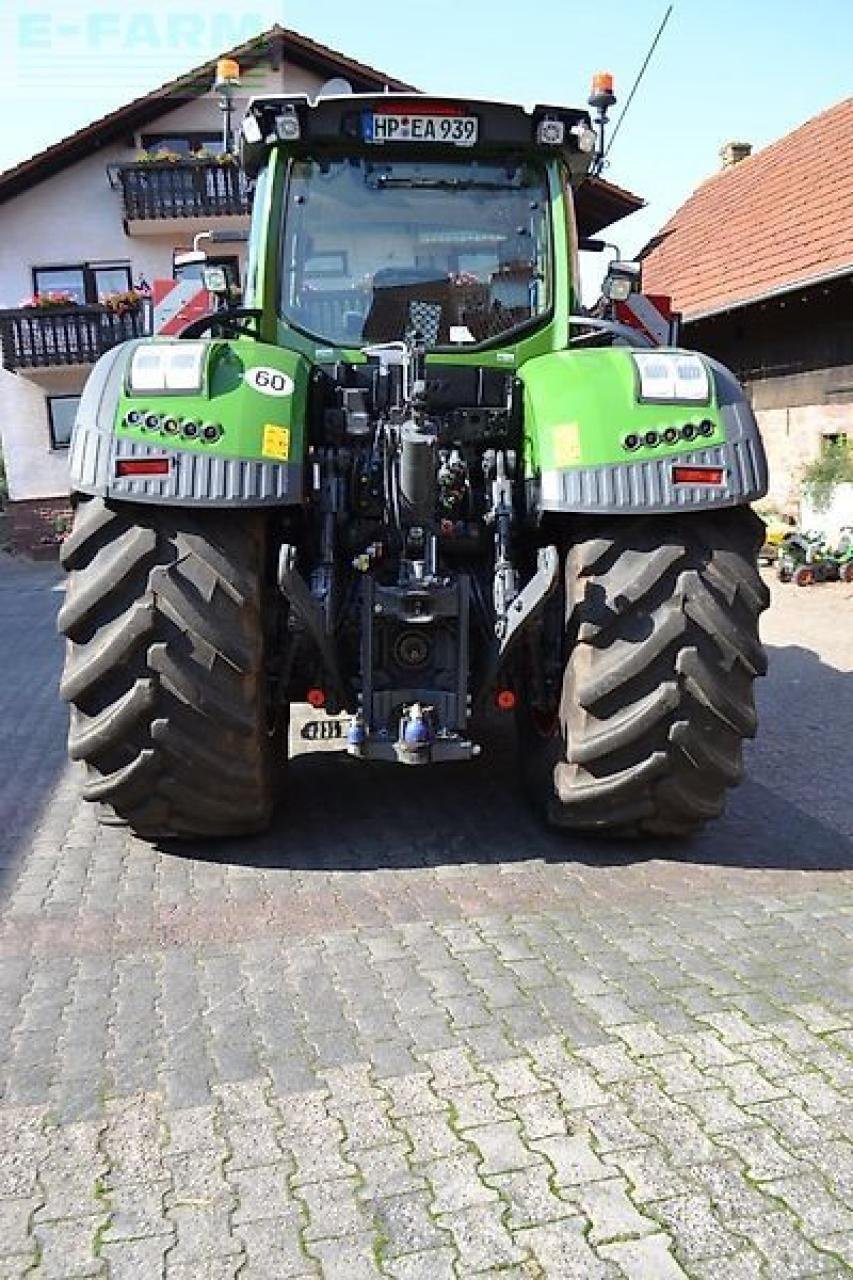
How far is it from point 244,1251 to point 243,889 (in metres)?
1.94

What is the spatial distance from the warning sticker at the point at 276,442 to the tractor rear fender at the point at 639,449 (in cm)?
89

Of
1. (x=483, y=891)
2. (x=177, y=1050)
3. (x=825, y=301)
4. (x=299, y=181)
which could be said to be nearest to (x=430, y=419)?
(x=299, y=181)

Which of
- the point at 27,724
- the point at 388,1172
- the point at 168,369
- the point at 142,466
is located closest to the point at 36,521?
the point at 27,724

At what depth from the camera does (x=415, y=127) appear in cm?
492

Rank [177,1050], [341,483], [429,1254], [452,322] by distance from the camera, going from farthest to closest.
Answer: [452,322] → [341,483] → [177,1050] → [429,1254]

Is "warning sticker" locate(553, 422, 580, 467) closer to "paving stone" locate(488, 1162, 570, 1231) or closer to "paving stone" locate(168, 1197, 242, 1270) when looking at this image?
"paving stone" locate(488, 1162, 570, 1231)

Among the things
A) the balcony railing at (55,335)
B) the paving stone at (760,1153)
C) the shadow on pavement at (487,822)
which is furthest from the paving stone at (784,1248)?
the balcony railing at (55,335)

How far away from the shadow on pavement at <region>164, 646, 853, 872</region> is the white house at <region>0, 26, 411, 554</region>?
1837cm

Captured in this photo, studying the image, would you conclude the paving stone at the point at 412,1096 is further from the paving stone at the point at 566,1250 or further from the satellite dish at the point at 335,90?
the satellite dish at the point at 335,90

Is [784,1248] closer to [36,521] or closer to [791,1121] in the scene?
[791,1121]

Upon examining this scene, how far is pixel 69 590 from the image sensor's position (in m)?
4.18

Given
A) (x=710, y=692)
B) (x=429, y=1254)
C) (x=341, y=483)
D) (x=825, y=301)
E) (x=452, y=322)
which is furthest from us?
(x=825, y=301)

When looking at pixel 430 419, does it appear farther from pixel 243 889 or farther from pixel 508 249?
pixel 243 889

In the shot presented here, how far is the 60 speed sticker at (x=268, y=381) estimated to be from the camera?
4.18 meters
